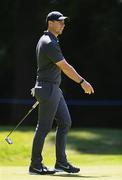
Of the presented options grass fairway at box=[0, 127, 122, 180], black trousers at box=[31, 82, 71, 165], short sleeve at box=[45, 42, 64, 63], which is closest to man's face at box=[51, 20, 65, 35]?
short sleeve at box=[45, 42, 64, 63]

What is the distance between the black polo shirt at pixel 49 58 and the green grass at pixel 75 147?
3.43 meters

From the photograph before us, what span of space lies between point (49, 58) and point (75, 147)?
7089 mm

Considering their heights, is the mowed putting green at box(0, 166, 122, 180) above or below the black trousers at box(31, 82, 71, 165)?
below

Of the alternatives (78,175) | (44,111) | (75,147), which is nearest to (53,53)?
→ (44,111)

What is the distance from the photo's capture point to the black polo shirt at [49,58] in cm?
870

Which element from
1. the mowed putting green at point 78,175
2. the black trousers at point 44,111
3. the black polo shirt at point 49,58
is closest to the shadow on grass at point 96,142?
the mowed putting green at point 78,175

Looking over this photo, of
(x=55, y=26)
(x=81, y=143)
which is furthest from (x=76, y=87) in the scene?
(x=55, y=26)

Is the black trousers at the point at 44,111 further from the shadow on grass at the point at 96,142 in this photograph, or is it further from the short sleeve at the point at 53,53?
the shadow on grass at the point at 96,142

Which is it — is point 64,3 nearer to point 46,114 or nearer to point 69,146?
point 69,146

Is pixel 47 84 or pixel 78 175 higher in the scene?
pixel 47 84

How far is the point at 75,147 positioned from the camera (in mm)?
15641

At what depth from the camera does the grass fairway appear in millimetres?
8922

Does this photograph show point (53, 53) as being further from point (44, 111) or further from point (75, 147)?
point (75, 147)

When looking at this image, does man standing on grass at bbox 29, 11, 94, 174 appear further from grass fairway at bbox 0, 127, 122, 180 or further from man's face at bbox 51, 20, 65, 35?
grass fairway at bbox 0, 127, 122, 180
